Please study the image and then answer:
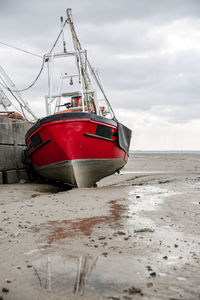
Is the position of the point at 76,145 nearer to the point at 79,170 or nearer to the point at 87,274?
the point at 79,170

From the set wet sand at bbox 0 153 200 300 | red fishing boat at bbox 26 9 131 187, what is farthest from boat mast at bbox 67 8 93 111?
wet sand at bbox 0 153 200 300

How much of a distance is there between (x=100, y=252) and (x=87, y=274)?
507 mm

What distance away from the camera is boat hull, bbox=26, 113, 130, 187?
8.03m

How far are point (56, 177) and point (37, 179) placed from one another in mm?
2523

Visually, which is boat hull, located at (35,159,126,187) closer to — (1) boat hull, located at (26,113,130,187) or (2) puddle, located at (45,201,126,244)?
(1) boat hull, located at (26,113,130,187)

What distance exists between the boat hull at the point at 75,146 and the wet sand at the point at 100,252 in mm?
3171

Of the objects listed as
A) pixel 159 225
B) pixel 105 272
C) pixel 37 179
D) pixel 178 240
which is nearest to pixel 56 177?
pixel 37 179

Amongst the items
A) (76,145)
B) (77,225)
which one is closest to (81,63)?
(76,145)

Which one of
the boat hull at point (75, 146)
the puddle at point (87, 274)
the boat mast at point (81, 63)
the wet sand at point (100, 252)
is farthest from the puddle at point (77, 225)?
the boat mast at point (81, 63)

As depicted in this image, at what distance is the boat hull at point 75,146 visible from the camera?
→ 8.03m

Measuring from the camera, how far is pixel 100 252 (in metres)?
2.77

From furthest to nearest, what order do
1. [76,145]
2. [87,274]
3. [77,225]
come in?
1. [76,145]
2. [77,225]
3. [87,274]

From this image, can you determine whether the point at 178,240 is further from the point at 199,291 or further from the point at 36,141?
the point at 36,141

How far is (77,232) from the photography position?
3.52 metres
